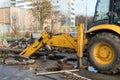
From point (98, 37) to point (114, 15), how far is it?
0.90 meters

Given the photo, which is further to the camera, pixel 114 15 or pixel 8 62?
pixel 8 62

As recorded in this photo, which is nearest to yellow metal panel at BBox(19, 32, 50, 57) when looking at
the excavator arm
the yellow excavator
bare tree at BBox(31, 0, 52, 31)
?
the excavator arm

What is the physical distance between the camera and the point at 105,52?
8742mm

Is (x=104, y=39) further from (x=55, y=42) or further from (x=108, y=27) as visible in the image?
(x=55, y=42)

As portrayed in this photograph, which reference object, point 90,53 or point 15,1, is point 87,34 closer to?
point 90,53

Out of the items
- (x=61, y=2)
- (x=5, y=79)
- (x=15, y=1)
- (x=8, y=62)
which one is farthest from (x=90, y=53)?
(x=15, y=1)

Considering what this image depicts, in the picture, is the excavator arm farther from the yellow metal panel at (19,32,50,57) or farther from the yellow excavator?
the yellow excavator

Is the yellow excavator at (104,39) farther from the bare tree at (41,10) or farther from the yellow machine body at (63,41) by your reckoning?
the bare tree at (41,10)

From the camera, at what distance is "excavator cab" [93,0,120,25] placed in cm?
856

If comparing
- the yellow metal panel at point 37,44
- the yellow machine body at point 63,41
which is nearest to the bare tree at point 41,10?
the yellow metal panel at point 37,44

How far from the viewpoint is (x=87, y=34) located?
9391 mm

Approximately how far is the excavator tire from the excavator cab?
0.51 meters

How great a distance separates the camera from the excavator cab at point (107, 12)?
8.56 metres

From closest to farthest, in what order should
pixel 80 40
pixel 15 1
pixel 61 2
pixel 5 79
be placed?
pixel 5 79
pixel 80 40
pixel 61 2
pixel 15 1
